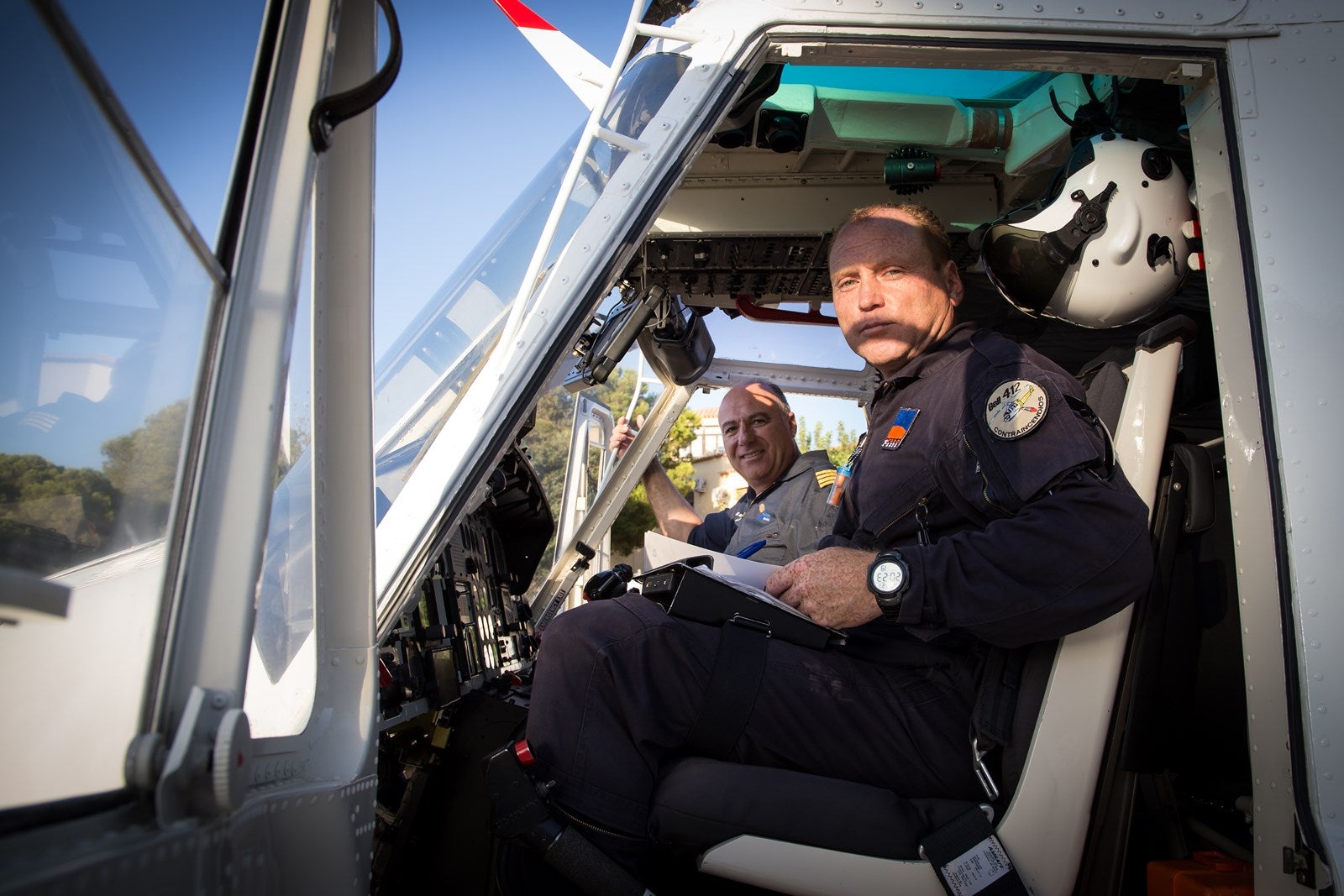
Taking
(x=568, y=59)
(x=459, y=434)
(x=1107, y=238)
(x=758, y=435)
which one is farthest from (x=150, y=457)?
(x=758, y=435)

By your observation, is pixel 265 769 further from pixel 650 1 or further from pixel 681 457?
pixel 681 457

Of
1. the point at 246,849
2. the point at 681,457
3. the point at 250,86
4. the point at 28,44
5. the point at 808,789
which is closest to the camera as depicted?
the point at 28,44

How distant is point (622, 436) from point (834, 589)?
A: 218 cm

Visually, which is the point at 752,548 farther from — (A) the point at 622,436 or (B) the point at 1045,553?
(B) the point at 1045,553

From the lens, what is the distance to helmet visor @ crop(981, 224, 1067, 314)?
1531 mm

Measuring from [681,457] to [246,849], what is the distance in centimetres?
1528

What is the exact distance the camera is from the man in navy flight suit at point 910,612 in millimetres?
1146

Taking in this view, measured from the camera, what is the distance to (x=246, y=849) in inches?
23.4

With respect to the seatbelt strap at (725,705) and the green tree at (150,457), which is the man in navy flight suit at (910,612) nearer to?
the seatbelt strap at (725,705)

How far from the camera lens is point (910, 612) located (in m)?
1.19

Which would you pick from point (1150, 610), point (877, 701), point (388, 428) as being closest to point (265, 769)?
point (388, 428)

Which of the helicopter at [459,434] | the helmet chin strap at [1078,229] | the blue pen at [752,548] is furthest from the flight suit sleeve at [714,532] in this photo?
the helmet chin strap at [1078,229]

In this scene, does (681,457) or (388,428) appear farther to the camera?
(681,457)

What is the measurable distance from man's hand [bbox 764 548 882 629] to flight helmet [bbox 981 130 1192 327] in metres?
0.71
